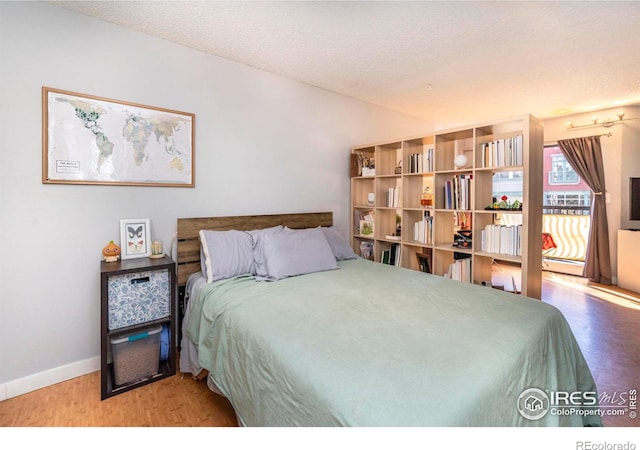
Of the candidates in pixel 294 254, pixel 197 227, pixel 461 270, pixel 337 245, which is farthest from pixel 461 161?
pixel 197 227

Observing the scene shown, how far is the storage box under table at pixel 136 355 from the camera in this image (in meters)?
1.95

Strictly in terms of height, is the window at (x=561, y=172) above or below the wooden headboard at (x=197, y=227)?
above

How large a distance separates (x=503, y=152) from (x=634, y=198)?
10.7 ft

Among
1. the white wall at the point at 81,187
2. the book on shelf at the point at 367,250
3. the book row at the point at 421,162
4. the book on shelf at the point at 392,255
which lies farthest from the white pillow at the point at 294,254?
the book row at the point at 421,162

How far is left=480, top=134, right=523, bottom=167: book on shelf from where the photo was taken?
2350mm

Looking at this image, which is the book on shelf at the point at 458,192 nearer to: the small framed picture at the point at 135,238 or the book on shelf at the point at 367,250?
the book on shelf at the point at 367,250

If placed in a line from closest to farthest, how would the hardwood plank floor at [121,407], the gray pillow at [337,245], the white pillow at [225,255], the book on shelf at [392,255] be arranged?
1. the hardwood plank floor at [121,407]
2. the white pillow at [225,255]
3. the gray pillow at [337,245]
4. the book on shelf at [392,255]

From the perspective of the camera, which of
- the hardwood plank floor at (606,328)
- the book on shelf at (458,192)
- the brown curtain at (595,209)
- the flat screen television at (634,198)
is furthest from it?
the brown curtain at (595,209)

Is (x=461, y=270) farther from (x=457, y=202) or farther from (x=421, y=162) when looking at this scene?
(x=421, y=162)

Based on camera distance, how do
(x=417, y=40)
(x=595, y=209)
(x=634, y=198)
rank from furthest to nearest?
(x=595, y=209)
(x=634, y=198)
(x=417, y=40)

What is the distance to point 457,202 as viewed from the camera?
110 inches

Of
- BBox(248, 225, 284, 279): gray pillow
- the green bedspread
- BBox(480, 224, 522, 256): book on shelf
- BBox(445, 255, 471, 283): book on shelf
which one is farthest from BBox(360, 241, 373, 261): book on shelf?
the green bedspread

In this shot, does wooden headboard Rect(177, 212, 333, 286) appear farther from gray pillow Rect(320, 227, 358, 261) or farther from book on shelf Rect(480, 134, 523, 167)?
book on shelf Rect(480, 134, 523, 167)

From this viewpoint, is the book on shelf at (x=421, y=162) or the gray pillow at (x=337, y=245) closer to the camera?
the gray pillow at (x=337, y=245)
